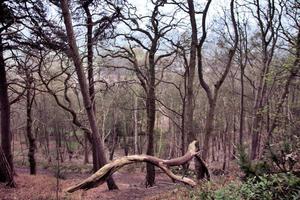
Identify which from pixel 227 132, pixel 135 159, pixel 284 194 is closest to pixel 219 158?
pixel 227 132

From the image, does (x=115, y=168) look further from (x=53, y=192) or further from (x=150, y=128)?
(x=150, y=128)

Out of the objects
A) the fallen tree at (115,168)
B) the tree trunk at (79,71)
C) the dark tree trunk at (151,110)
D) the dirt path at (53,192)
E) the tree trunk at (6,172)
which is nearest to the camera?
the fallen tree at (115,168)

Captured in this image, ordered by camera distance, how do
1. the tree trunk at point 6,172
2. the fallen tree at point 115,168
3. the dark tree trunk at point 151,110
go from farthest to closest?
1. the dark tree trunk at point 151,110
2. the tree trunk at point 6,172
3. the fallen tree at point 115,168

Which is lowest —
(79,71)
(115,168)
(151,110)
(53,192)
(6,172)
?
(53,192)

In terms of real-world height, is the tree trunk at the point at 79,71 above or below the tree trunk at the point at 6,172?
above

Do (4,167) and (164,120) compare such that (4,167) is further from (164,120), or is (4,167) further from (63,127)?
(164,120)

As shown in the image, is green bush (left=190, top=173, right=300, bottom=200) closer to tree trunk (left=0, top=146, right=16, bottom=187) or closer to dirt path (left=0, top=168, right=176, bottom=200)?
dirt path (left=0, top=168, right=176, bottom=200)

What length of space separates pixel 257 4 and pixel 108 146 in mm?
26414

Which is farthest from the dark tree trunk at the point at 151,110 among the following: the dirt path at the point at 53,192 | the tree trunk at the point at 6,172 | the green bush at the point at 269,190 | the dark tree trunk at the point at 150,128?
the green bush at the point at 269,190

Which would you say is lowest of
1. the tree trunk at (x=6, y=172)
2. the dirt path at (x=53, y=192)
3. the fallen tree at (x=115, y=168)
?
the dirt path at (x=53, y=192)

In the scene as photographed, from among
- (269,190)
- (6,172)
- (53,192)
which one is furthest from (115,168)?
(6,172)

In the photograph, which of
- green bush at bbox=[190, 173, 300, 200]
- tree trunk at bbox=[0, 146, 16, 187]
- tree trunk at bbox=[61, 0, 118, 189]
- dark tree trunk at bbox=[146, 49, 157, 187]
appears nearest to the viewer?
green bush at bbox=[190, 173, 300, 200]

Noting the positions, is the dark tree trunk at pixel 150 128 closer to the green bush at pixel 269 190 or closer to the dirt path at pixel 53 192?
the dirt path at pixel 53 192

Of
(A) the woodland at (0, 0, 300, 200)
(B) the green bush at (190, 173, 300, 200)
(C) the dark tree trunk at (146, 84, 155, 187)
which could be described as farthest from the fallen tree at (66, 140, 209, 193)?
(C) the dark tree trunk at (146, 84, 155, 187)
